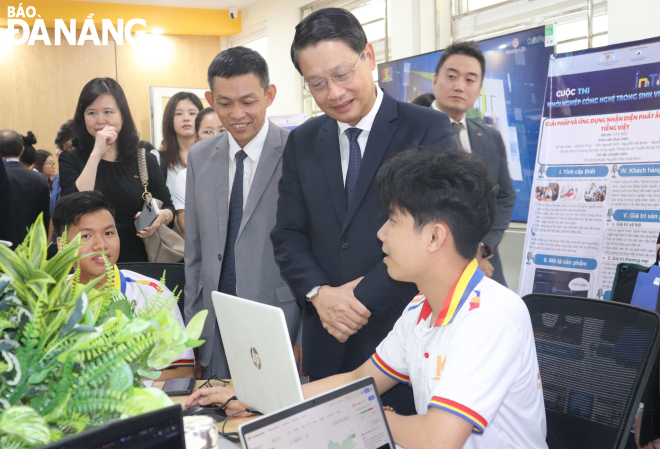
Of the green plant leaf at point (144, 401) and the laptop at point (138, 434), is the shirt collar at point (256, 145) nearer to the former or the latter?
the green plant leaf at point (144, 401)

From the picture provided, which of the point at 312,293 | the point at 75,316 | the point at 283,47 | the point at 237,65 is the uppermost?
the point at 283,47

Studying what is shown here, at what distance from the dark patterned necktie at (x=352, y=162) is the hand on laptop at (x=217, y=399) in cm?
69

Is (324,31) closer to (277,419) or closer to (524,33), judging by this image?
(277,419)

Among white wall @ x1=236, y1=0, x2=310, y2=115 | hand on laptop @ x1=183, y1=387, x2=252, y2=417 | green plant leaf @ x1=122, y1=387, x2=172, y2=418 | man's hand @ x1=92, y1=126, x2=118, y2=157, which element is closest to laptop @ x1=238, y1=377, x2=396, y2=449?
green plant leaf @ x1=122, y1=387, x2=172, y2=418

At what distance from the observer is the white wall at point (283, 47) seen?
8.01 m

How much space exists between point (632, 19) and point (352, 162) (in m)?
2.92

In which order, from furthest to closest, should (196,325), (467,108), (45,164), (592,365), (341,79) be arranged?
1. (45,164)
2. (467,108)
3. (341,79)
4. (592,365)
5. (196,325)

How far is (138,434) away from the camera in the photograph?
0.73 metres

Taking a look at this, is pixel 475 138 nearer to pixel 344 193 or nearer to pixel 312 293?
pixel 344 193

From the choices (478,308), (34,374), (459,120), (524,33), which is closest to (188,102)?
(459,120)

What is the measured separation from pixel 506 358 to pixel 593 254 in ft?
6.80

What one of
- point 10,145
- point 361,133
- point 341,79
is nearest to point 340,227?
point 361,133

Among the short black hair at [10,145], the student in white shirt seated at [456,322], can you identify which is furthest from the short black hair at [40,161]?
the student in white shirt seated at [456,322]

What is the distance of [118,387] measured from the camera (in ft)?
2.63
